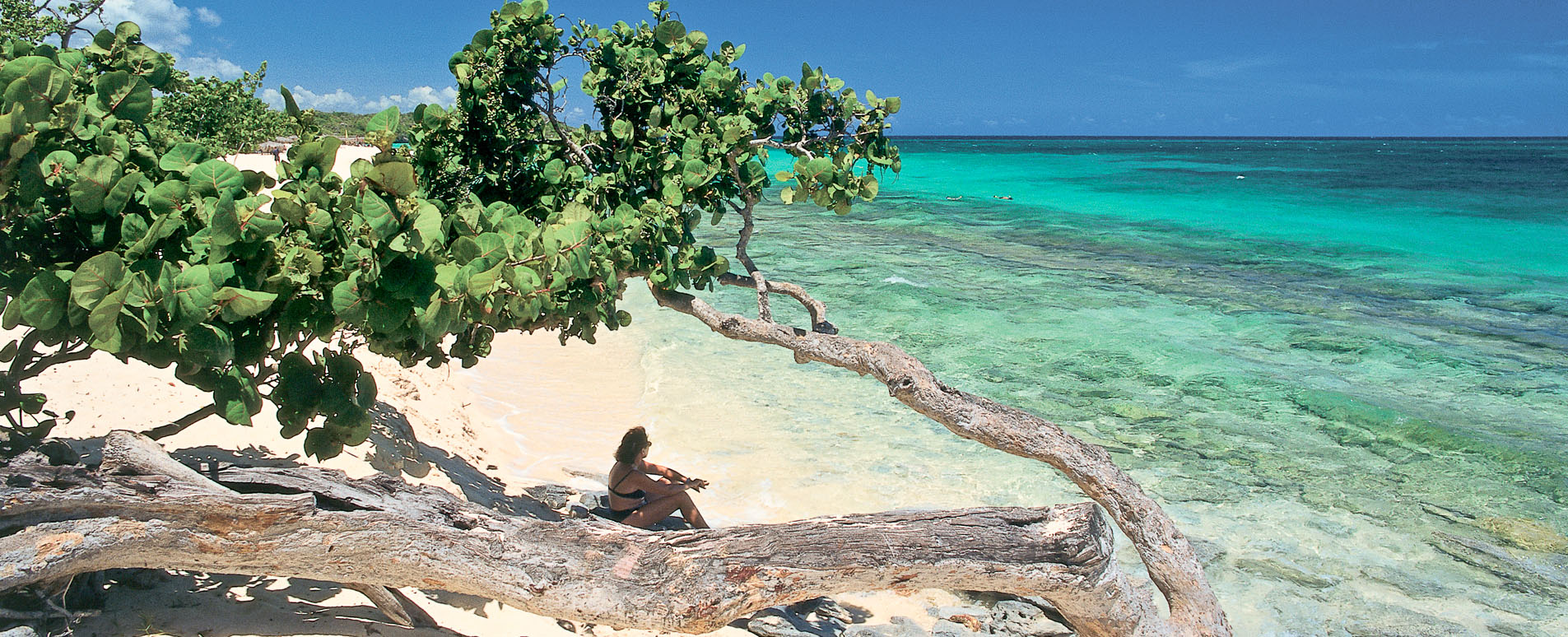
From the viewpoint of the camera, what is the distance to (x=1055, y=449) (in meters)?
4.24

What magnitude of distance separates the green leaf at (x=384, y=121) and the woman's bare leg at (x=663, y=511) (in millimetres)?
3640

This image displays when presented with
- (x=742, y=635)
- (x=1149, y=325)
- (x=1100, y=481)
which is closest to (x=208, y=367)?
(x=742, y=635)

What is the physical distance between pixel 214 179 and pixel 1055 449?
3508 mm

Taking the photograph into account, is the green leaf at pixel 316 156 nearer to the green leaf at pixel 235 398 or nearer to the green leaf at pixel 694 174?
the green leaf at pixel 235 398

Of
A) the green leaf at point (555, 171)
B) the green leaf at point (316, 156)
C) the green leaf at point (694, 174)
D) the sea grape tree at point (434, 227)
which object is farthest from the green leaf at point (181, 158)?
the green leaf at point (694, 174)

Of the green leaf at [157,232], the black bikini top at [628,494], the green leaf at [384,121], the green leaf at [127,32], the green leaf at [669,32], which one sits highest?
the green leaf at [669,32]

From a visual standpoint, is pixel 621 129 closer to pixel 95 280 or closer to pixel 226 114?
pixel 95 280

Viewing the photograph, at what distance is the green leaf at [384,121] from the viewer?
8.52 feet

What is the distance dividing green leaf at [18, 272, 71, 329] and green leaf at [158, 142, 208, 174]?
17.1 inches

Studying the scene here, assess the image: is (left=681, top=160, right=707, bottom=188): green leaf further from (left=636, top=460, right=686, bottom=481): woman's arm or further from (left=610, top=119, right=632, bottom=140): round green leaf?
(left=636, top=460, right=686, bottom=481): woman's arm

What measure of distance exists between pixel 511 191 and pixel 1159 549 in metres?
3.78

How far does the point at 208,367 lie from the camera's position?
276cm

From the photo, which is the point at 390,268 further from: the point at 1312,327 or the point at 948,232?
the point at 948,232

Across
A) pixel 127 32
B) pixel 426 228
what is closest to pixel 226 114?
pixel 127 32
